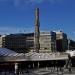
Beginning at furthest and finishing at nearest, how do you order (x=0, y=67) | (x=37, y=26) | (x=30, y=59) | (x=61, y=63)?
(x=37, y=26) → (x=61, y=63) → (x=30, y=59) → (x=0, y=67)

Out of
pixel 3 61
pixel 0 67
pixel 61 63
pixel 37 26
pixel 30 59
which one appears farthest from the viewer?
pixel 37 26

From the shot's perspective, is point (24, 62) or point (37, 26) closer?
point (24, 62)

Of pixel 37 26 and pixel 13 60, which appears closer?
pixel 13 60

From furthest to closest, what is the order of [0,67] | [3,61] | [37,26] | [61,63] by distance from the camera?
1. [37,26]
2. [61,63]
3. [3,61]
4. [0,67]

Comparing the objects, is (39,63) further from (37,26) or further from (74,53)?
(37,26)

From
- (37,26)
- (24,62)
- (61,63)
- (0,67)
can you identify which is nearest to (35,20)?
(37,26)

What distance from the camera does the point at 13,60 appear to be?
102 metres

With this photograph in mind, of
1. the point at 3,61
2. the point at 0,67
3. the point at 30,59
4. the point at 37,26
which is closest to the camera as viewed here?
the point at 0,67

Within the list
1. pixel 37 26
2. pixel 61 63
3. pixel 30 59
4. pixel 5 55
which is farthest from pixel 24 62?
pixel 37 26

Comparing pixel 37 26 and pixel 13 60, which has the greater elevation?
pixel 37 26

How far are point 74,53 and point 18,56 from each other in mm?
21415

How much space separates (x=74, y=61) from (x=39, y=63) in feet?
48.1

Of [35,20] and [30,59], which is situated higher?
[35,20]

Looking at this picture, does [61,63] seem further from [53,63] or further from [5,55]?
[5,55]
